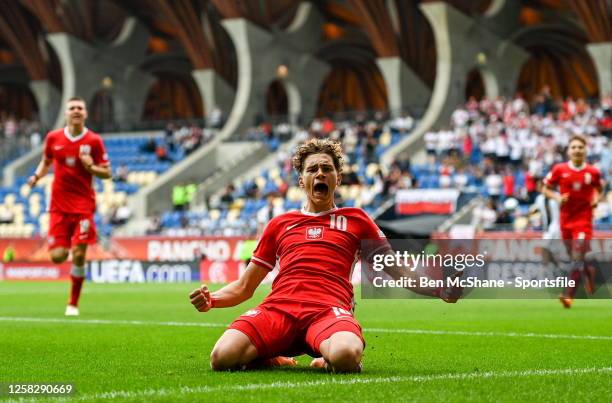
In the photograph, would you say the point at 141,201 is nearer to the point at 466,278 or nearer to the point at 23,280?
the point at 23,280

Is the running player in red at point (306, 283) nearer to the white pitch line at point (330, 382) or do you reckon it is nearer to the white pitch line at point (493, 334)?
the white pitch line at point (330, 382)

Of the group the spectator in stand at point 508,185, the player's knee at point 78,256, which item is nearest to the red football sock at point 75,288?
the player's knee at point 78,256

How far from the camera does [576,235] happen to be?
16969mm

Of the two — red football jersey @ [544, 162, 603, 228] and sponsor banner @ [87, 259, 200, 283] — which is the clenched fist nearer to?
red football jersey @ [544, 162, 603, 228]

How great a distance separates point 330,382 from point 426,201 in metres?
29.6

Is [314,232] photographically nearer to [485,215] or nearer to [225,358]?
[225,358]

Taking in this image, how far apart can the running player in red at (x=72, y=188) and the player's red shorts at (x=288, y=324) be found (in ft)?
24.3

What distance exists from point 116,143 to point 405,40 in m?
13.9

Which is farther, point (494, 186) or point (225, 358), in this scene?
point (494, 186)

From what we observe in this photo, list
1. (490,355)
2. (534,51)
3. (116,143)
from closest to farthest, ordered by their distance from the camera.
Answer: (490,355) → (116,143) → (534,51)

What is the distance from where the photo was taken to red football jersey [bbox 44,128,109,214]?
→ 15.4 m

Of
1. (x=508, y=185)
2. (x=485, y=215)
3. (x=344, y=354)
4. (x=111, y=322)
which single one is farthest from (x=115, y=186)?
(x=344, y=354)

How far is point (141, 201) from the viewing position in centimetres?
4650

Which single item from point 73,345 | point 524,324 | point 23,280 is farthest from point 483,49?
point 73,345
